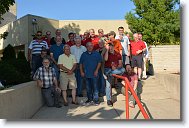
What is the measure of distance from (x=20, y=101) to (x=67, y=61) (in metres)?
2.06

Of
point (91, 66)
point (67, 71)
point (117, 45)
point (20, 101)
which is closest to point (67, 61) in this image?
point (67, 71)

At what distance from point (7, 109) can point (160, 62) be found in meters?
8.23

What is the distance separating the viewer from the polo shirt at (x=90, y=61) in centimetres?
843

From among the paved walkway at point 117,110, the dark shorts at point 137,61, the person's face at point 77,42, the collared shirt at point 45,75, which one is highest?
the person's face at point 77,42

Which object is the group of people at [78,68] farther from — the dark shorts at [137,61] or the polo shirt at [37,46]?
the dark shorts at [137,61]

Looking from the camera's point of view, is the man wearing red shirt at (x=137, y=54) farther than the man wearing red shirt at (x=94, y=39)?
Yes

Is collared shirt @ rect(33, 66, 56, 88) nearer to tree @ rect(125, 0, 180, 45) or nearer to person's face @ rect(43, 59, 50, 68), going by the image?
person's face @ rect(43, 59, 50, 68)

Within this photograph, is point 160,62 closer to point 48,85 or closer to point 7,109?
point 48,85

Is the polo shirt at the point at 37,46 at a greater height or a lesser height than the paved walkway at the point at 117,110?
greater

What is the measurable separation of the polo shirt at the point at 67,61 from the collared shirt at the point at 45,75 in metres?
0.38

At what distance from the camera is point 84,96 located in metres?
9.19

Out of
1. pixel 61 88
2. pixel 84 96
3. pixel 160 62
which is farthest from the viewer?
pixel 160 62

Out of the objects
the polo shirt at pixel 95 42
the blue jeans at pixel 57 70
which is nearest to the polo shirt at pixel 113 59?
the polo shirt at pixel 95 42

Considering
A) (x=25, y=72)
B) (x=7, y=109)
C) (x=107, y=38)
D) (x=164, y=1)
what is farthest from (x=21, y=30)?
(x=7, y=109)
